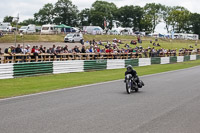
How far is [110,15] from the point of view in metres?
141

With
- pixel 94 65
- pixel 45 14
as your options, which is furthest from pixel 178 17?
pixel 94 65

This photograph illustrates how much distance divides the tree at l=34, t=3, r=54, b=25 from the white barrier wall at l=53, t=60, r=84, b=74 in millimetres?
109824

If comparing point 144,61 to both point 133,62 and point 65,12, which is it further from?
point 65,12

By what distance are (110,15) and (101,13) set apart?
1028 centimetres

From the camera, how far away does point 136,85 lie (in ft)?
47.5

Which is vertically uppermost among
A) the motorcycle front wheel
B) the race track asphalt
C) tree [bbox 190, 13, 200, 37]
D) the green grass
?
tree [bbox 190, 13, 200, 37]

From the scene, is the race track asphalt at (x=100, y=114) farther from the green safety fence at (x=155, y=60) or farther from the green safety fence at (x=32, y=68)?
the green safety fence at (x=155, y=60)

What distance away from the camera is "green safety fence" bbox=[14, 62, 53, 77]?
20.7 m

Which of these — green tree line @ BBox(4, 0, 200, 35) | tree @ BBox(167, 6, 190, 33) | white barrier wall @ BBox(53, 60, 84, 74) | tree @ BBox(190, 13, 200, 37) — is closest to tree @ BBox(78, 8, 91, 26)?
green tree line @ BBox(4, 0, 200, 35)

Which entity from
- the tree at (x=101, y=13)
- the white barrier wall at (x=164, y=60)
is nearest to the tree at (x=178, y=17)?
the tree at (x=101, y=13)

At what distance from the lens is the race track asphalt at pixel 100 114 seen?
7.23 metres

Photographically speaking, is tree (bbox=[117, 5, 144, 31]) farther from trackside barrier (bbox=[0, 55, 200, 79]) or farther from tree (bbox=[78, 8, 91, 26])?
trackside barrier (bbox=[0, 55, 200, 79])

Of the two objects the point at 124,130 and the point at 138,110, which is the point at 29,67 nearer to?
the point at 138,110

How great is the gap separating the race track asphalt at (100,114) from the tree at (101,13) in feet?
391
